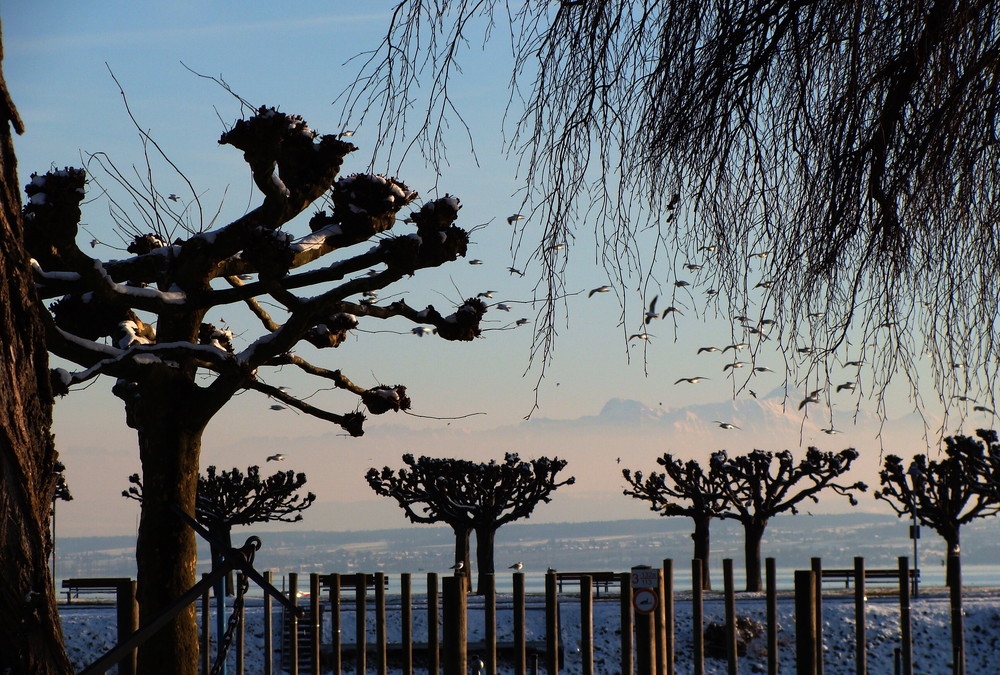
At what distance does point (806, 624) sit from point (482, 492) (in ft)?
90.5

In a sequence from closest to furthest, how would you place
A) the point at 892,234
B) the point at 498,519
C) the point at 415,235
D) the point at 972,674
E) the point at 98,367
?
the point at 892,234 < the point at 98,367 < the point at 415,235 < the point at 972,674 < the point at 498,519

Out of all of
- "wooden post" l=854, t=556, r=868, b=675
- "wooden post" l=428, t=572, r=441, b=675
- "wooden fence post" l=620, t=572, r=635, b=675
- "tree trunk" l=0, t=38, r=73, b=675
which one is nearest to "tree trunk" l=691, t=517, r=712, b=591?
"wooden post" l=854, t=556, r=868, b=675

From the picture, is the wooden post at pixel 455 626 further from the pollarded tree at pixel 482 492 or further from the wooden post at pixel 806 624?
the pollarded tree at pixel 482 492

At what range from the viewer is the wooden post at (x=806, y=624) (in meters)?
7.76

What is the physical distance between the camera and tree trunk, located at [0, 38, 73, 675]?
255 centimetres

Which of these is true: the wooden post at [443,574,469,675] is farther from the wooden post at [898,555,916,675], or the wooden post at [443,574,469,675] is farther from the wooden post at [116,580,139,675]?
the wooden post at [898,555,916,675]

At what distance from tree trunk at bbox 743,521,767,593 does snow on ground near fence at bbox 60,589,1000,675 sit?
9.00 m

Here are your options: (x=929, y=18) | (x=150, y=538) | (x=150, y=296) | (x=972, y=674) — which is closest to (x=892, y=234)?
(x=929, y=18)

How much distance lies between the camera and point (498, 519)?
115ft

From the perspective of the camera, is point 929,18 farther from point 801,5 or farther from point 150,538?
point 150,538

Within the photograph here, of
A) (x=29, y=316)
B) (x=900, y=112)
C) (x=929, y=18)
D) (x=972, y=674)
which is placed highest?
(x=929, y=18)

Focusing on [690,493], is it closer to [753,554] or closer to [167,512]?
[753,554]

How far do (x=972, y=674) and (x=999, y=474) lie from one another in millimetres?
13064

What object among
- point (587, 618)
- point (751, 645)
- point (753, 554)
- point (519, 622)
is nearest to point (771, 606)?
point (587, 618)
